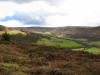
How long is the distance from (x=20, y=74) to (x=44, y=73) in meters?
2.04

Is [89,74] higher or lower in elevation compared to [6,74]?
lower

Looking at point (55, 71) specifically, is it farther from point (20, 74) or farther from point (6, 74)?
point (6, 74)

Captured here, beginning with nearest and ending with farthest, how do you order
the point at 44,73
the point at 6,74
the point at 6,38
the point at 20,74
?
1. the point at 6,74
2. the point at 20,74
3. the point at 44,73
4. the point at 6,38

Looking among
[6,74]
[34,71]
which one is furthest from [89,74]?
[6,74]

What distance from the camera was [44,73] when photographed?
11.2 m

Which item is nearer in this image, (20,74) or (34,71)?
(20,74)

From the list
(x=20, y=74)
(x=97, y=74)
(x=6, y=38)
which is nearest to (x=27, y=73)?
(x=20, y=74)

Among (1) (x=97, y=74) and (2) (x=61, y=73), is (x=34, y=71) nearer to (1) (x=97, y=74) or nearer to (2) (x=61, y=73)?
(2) (x=61, y=73)

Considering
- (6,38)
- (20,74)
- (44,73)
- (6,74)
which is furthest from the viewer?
(6,38)

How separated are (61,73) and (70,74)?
0.85 metres

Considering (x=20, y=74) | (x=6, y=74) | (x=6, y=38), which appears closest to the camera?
(x=6, y=74)

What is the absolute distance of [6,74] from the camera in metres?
9.71

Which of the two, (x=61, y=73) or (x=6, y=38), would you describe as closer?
(x=61, y=73)

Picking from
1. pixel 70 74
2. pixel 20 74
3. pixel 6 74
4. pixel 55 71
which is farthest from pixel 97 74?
pixel 6 74
